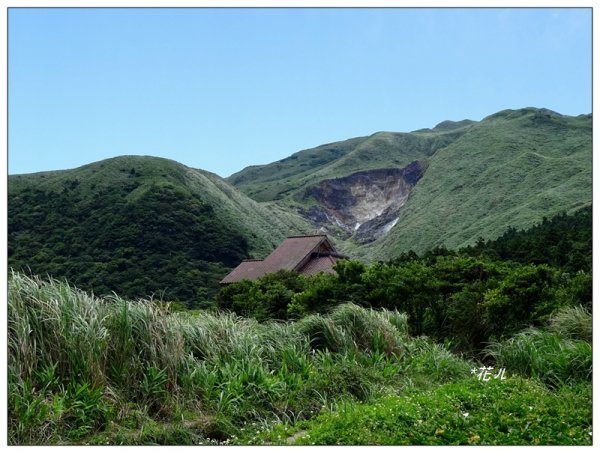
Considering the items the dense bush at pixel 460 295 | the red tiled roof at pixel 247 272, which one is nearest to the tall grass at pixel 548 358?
the dense bush at pixel 460 295

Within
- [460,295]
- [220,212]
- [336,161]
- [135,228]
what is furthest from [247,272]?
[336,161]

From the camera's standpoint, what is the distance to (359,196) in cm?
10281

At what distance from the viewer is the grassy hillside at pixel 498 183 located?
4857 cm

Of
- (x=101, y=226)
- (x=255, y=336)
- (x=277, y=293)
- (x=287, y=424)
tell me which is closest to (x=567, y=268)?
(x=277, y=293)

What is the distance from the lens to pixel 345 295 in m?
12.9

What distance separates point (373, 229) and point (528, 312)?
7462 centimetres

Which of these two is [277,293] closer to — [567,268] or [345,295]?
[345,295]

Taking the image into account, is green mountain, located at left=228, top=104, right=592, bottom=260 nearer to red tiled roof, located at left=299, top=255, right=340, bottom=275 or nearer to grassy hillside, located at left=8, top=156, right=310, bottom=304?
grassy hillside, located at left=8, top=156, right=310, bottom=304

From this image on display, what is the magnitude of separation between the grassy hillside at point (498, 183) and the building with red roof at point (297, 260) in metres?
18.9

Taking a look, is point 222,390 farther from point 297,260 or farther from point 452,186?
point 452,186

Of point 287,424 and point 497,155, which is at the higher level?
point 497,155

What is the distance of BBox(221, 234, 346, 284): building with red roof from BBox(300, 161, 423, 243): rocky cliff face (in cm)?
5851

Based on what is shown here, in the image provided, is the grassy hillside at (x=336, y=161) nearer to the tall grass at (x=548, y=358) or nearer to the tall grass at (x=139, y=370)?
the tall grass at (x=548, y=358)

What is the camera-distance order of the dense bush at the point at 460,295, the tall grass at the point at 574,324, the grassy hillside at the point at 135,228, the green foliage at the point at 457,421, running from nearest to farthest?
1. the green foliage at the point at 457,421
2. the tall grass at the point at 574,324
3. the dense bush at the point at 460,295
4. the grassy hillside at the point at 135,228
